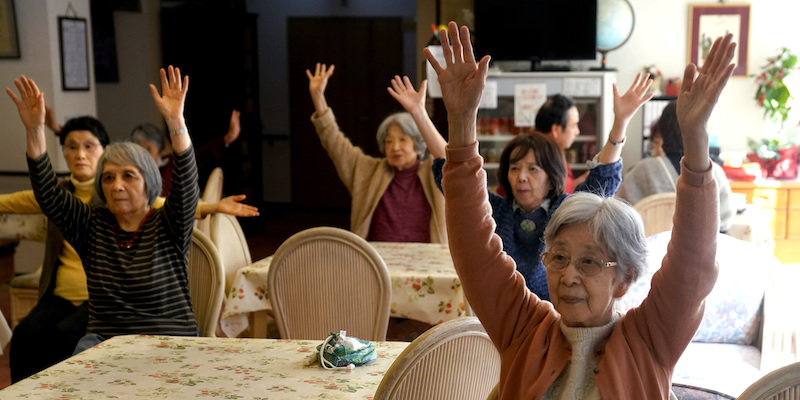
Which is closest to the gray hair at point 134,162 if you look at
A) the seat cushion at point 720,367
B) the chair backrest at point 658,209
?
the seat cushion at point 720,367

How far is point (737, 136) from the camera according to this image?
5859mm

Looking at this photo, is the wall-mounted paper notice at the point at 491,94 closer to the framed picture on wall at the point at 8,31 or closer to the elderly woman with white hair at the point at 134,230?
the framed picture on wall at the point at 8,31

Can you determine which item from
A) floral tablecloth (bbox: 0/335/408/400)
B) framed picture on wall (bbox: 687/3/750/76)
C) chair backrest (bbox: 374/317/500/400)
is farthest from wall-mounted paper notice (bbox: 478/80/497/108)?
chair backrest (bbox: 374/317/500/400)

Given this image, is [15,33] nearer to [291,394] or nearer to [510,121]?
[510,121]

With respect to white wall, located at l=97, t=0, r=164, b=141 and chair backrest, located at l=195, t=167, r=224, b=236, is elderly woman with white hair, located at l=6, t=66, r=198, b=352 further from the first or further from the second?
white wall, located at l=97, t=0, r=164, b=141

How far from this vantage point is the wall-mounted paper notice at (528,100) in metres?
5.48

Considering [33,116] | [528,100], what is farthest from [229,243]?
[528,100]

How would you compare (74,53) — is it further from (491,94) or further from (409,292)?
(409,292)

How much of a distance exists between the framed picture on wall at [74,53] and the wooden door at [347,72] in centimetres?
345

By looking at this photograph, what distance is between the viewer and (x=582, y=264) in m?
1.46

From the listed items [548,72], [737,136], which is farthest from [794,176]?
[548,72]

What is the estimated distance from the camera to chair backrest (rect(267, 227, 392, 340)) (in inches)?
104

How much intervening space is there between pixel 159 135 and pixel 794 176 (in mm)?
4228

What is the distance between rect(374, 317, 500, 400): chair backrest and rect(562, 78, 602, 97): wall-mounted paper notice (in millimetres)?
3995
